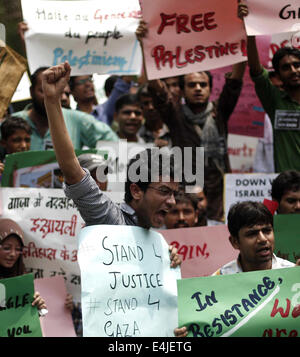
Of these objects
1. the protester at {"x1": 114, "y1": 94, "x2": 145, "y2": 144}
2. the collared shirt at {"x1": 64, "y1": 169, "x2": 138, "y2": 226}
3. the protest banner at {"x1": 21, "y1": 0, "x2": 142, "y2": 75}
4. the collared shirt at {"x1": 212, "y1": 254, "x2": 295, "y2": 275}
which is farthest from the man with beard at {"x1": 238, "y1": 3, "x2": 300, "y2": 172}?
the collared shirt at {"x1": 64, "y1": 169, "x2": 138, "y2": 226}

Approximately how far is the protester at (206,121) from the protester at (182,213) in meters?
0.40

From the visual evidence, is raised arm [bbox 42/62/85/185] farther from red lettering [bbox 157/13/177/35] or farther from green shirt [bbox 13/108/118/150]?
green shirt [bbox 13/108/118/150]

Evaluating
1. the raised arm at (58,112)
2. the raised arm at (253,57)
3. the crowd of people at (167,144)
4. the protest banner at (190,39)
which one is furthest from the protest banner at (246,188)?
the raised arm at (58,112)

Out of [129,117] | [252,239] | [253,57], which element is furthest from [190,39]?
[252,239]

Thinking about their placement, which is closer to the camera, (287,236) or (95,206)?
(95,206)

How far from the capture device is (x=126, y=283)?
11.8 ft

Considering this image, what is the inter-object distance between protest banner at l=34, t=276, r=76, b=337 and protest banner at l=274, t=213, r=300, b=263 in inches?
57.9

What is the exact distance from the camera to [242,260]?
157 inches

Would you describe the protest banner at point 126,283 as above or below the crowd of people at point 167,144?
below

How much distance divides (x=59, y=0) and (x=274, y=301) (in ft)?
10.3

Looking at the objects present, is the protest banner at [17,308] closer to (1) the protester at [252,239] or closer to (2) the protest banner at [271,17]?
(1) the protester at [252,239]

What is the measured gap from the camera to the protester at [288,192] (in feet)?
16.5

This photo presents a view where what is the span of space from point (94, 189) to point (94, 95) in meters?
3.78

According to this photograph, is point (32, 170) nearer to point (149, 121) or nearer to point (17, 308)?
point (17, 308)
